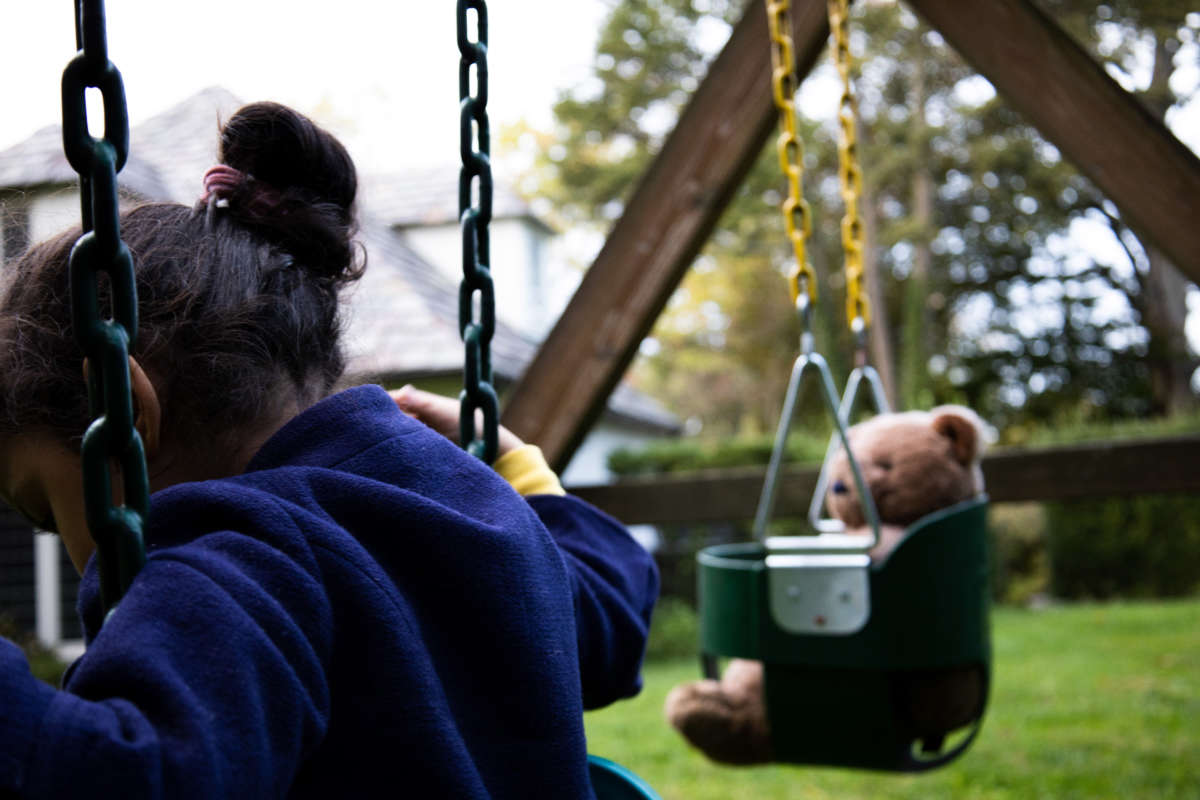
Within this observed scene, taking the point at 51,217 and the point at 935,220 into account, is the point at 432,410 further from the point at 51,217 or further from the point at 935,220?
the point at 935,220

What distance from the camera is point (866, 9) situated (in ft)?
45.6

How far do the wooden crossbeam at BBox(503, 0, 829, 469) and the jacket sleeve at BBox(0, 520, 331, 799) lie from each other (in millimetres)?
1474

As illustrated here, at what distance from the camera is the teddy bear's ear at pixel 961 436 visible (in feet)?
6.68

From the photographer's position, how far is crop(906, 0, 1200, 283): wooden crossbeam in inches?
76.4

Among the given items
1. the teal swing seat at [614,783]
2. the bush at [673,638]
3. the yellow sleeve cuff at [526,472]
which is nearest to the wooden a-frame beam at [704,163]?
the yellow sleeve cuff at [526,472]

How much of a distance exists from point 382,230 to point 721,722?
1931mm

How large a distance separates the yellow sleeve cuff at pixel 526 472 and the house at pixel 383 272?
0.65 ft

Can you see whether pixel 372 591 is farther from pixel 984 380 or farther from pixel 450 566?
pixel 984 380

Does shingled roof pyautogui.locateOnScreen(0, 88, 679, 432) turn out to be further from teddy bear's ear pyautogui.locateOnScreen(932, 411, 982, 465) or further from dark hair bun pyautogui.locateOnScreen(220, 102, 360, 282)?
teddy bear's ear pyautogui.locateOnScreen(932, 411, 982, 465)

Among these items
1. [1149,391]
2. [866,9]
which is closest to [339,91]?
[866,9]

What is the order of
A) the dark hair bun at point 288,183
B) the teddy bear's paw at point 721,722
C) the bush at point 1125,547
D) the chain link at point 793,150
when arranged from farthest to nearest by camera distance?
the bush at point 1125,547 → the teddy bear's paw at point 721,722 → the chain link at point 793,150 → the dark hair bun at point 288,183

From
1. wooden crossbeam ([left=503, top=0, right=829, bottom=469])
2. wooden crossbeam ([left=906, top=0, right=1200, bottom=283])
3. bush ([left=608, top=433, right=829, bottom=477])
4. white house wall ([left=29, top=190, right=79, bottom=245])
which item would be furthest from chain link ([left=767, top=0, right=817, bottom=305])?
bush ([left=608, top=433, right=829, bottom=477])

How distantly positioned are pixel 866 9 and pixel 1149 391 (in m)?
6.26

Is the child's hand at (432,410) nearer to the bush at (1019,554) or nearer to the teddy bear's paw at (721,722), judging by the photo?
the teddy bear's paw at (721,722)
